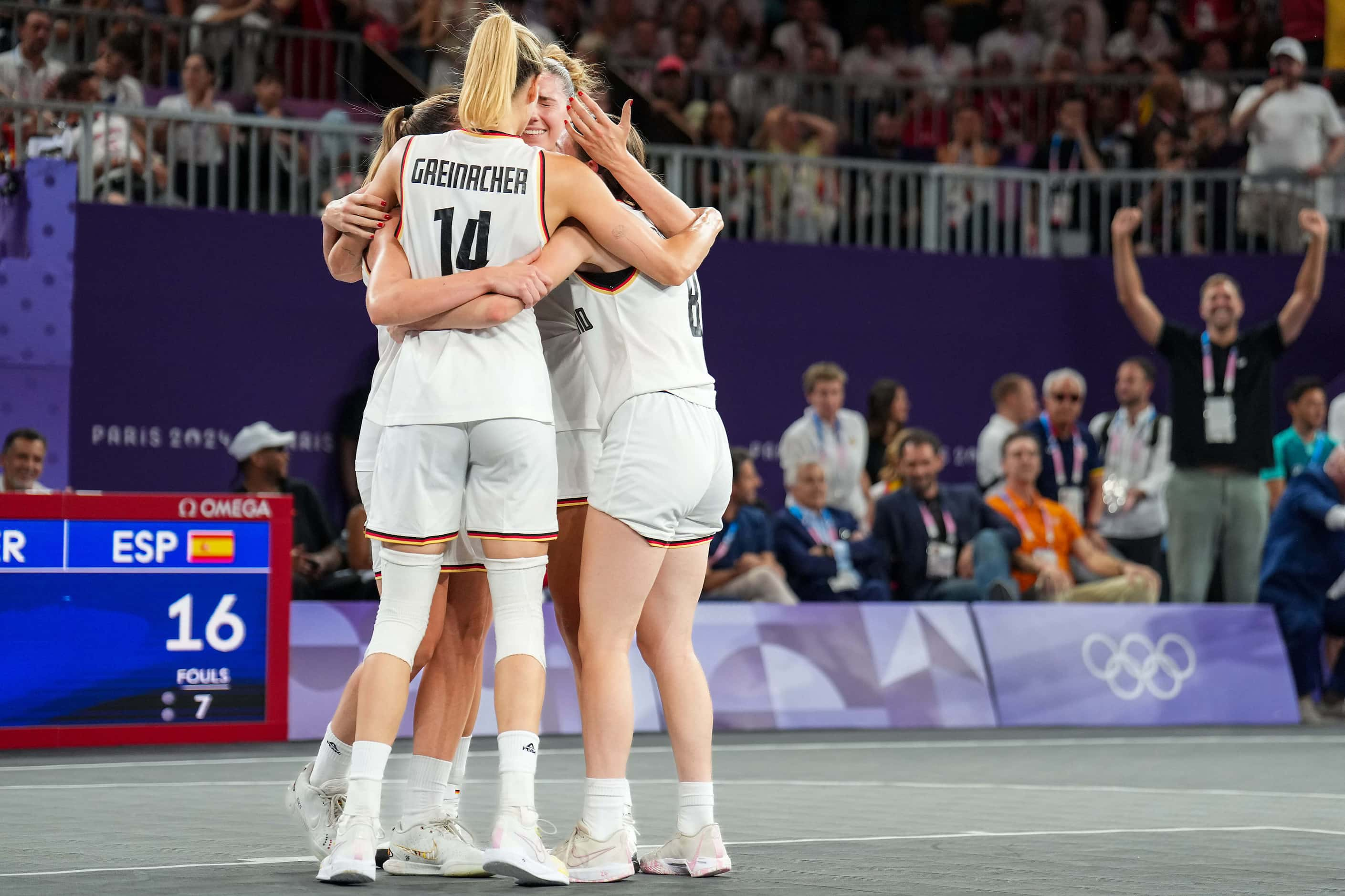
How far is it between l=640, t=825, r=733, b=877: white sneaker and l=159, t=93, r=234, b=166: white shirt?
9.05 m

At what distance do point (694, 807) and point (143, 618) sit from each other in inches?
194

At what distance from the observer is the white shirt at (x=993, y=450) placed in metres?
13.5

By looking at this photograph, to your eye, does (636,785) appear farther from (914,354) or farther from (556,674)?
(914,354)

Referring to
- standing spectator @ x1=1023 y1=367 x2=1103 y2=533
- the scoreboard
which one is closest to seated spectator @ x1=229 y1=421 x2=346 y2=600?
the scoreboard

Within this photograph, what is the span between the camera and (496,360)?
5.06m

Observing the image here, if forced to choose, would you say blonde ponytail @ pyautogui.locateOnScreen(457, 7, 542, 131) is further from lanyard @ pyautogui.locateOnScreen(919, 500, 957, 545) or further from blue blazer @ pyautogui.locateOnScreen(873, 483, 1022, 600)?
lanyard @ pyautogui.locateOnScreen(919, 500, 957, 545)

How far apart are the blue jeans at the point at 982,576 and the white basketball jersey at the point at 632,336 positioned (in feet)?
22.0

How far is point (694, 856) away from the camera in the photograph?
5246 mm

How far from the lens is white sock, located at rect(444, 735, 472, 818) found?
213 inches

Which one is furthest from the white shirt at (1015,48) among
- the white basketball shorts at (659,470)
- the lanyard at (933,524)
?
the white basketball shorts at (659,470)

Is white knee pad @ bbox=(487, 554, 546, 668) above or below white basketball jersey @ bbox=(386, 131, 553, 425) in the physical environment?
below

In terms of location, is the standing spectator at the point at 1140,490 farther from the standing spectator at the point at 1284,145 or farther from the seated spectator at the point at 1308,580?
the standing spectator at the point at 1284,145

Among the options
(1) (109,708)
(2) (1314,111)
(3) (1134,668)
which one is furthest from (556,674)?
(2) (1314,111)

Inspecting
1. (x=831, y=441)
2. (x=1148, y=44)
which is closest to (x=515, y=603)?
(x=831, y=441)
